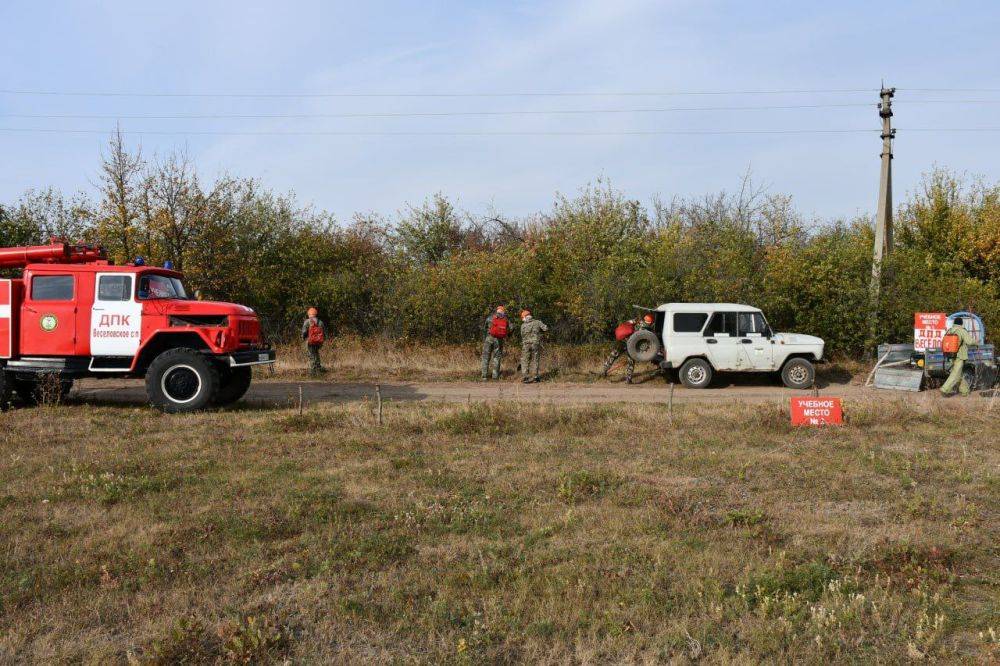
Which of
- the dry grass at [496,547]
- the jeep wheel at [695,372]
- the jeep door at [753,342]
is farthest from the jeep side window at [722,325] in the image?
the dry grass at [496,547]

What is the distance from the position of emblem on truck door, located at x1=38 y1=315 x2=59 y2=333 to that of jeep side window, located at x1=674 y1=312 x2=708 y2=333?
11.4 metres

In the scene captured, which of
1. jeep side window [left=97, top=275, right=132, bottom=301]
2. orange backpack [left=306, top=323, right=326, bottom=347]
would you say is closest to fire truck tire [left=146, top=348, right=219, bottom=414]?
jeep side window [left=97, top=275, right=132, bottom=301]

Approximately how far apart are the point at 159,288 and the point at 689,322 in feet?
33.3

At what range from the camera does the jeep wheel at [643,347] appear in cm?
1606

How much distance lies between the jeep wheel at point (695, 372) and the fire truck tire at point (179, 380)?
9324 millimetres

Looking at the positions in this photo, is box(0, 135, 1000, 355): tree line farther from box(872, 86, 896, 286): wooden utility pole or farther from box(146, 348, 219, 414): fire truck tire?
box(146, 348, 219, 414): fire truck tire

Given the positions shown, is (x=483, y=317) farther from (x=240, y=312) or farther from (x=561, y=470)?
(x=561, y=470)

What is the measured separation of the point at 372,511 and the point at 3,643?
304 cm

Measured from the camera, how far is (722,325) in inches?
625

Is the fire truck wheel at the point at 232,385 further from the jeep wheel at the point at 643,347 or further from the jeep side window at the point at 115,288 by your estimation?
the jeep wheel at the point at 643,347

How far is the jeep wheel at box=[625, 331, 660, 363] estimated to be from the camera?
16062 mm

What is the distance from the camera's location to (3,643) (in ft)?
14.5

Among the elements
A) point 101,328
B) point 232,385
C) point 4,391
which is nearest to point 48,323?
point 101,328

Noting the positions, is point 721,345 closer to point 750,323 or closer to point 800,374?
point 750,323
